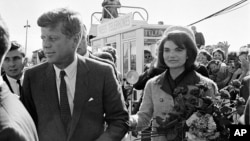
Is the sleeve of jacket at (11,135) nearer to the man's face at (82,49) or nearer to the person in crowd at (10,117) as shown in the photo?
the person in crowd at (10,117)

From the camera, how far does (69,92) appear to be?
8.09 feet

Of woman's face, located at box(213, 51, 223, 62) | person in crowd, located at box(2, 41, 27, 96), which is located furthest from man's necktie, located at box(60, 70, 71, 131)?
woman's face, located at box(213, 51, 223, 62)

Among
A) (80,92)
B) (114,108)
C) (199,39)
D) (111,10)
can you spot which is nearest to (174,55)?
(114,108)

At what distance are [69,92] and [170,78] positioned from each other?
98 centimetres

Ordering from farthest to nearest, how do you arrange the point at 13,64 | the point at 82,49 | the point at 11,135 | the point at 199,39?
the point at 199,39 → the point at 82,49 → the point at 13,64 → the point at 11,135

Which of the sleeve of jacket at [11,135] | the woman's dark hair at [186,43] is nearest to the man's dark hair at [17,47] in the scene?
the woman's dark hair at [186,43]

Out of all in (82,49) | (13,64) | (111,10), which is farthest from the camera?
(111,10)

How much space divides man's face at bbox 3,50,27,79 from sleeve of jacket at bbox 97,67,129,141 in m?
1.74

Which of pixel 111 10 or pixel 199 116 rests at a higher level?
pixel 111 10

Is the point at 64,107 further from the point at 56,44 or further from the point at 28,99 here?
the point at 56,44

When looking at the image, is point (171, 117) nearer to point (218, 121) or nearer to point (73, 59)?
point (218, 121)

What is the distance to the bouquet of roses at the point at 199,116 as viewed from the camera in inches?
95.8

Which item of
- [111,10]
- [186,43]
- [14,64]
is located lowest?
[14,64]

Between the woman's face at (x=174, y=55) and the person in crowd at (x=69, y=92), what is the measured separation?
2.22ft
